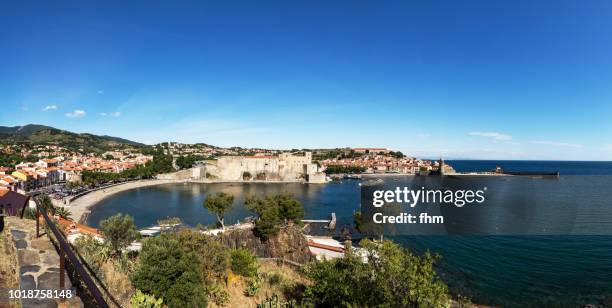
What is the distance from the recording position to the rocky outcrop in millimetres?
13250

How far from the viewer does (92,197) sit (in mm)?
33312

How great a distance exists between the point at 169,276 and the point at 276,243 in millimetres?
9204

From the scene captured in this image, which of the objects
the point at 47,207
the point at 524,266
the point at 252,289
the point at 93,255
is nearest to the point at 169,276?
the point at 93,255

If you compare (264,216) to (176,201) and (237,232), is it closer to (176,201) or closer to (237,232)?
(237,232)

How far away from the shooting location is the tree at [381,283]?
14.7 ft

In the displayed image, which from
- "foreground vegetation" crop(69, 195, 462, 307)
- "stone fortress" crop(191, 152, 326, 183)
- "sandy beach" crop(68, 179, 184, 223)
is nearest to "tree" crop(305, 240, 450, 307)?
"foreground vegetation" crop(69, 195, 462, 307)

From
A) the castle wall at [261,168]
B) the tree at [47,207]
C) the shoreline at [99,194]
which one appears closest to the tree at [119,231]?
the tree at [47,207]

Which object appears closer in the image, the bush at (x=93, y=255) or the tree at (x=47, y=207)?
the tree at (x=47, y=207)

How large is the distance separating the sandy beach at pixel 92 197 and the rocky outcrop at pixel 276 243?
15.8 metres

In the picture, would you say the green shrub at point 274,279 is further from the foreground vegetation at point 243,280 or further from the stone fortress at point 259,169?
the stone fortress at point 259,169

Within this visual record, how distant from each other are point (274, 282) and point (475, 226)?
17806 mm

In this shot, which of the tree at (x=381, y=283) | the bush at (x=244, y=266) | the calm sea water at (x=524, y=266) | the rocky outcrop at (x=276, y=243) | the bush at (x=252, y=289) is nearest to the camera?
the tree at (x=381, y=283)

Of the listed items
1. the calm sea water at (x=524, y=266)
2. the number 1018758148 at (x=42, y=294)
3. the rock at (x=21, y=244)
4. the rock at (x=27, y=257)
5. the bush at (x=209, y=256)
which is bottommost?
the calm sea water at (x=524, y=266)

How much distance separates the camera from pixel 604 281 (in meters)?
12.1
